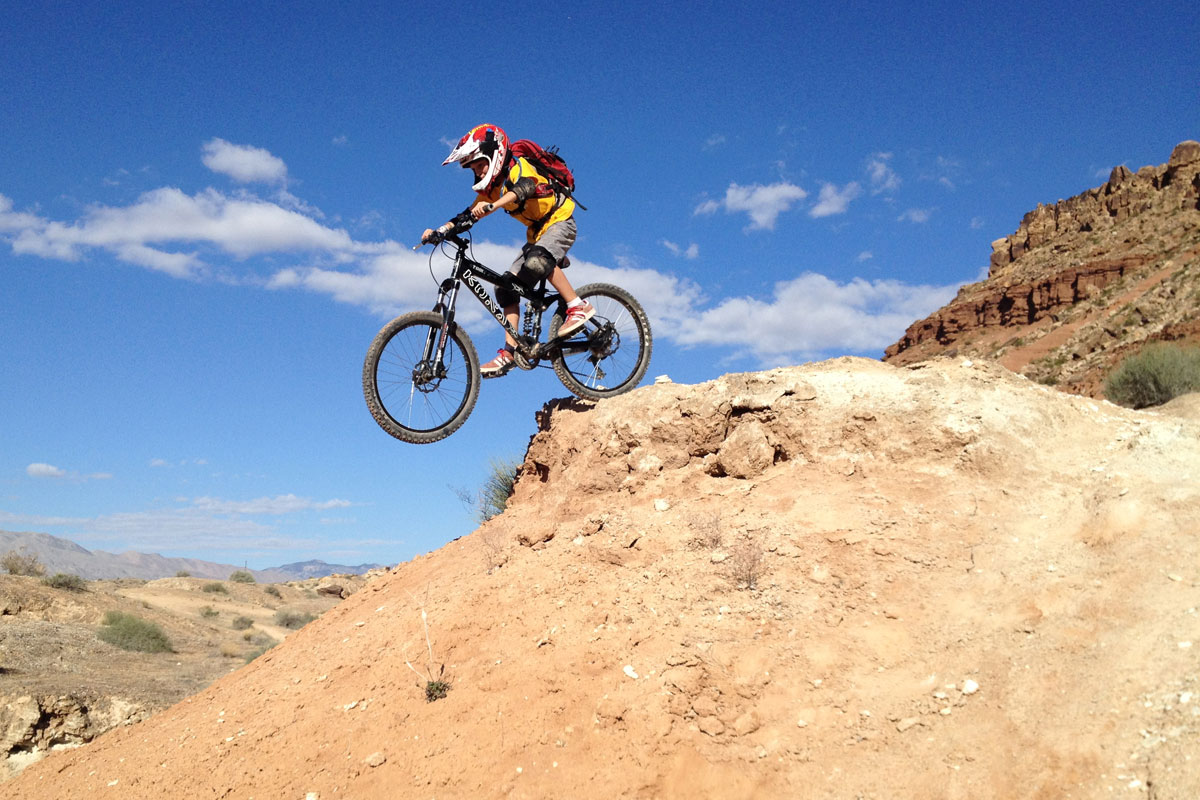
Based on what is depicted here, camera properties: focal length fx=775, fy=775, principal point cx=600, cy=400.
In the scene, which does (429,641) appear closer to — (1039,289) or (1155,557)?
(1155,557)

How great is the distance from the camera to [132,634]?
19922mm

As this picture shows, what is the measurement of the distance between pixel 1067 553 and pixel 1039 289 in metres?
61.4

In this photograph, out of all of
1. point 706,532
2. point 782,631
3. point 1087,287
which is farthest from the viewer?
point 1087,287

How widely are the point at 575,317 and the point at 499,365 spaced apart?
3.00ft

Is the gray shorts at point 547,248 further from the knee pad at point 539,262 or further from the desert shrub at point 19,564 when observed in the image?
the desert shrub at point 19,564

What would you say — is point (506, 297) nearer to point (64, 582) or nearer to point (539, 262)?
point (539, 262)

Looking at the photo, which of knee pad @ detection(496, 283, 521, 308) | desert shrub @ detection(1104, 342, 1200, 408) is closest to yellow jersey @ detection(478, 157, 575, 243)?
knee pad @ detection(496, 283, 521, 308)

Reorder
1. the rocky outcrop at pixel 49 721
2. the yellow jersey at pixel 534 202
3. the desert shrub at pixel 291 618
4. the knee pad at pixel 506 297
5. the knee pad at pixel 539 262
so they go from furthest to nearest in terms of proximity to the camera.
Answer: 1. the desert shrub at pixel 291 618
2. the knee pad at pixel 506 297
3. the knee pad at pixel 539 262
4. the yellow jersey at pixel 534 202
5. the rocky outcrop at pixel 49 721

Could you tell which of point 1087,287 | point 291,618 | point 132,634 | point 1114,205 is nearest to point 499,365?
point 132,634

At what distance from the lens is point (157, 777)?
5598mm

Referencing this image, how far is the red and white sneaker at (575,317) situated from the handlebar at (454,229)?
1325mm

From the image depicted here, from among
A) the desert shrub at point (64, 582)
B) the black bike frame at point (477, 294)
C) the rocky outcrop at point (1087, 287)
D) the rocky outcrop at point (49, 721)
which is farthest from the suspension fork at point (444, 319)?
the rocky outcrop at point (1087, 287)

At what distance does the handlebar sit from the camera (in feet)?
23.8

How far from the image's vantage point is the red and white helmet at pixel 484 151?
7.37 metres
